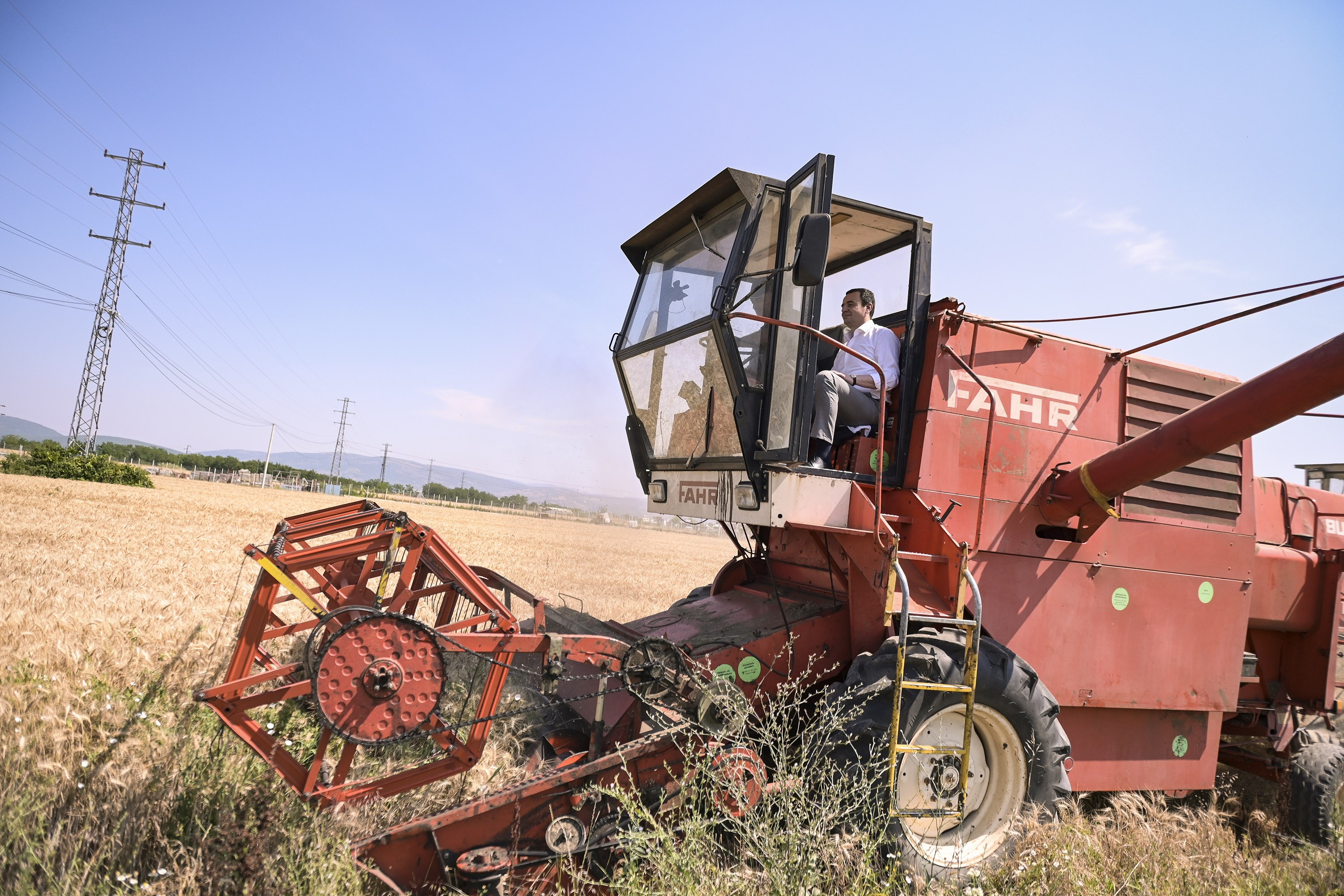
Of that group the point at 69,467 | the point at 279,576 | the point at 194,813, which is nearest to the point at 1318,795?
the point at 279,576

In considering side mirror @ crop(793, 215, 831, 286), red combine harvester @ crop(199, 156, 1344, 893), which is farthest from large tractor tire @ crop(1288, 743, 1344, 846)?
side mirror @ crop(793, 215, 831, 286)

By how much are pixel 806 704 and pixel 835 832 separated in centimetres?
87

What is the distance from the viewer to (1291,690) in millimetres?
5492

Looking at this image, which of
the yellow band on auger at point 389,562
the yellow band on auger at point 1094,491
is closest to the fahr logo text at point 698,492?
the yellow band on auger at point 389,562

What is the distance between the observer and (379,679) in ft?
9.76

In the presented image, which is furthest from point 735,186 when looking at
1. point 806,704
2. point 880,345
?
point 806,704

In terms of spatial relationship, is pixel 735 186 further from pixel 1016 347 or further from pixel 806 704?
pixel 806 704

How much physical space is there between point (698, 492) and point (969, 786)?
2133 millimetres

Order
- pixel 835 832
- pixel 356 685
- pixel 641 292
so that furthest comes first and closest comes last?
pixel 641 292 → pixel 835 832 → pixel 356 685

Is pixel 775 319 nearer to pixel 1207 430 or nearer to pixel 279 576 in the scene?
pixel 1207 430

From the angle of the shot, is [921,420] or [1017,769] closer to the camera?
[1017,769]

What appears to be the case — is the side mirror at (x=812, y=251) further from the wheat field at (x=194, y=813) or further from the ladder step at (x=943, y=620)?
the wheat field at (x=194, y=813)

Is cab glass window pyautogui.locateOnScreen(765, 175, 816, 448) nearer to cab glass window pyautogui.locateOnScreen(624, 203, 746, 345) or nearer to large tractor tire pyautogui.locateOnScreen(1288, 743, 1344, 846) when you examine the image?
cab glass window pyautogui.locateOnScreen(624, 203, 746, 345)

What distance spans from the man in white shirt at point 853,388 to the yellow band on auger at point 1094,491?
117 cm
